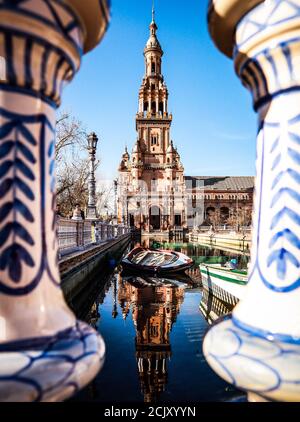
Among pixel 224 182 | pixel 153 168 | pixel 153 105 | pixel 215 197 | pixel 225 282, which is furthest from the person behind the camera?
pixel 224 182

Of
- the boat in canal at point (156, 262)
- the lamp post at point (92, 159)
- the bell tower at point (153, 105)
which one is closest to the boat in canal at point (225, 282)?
the boat in canal at point (156, 262)

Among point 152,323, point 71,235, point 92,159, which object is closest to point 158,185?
point 92,159

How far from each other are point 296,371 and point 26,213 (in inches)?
32.5

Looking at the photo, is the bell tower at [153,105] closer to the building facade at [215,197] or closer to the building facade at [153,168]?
the building facade at [153,168]

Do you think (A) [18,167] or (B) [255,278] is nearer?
(A) [18,167]

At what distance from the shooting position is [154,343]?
7.80 meters

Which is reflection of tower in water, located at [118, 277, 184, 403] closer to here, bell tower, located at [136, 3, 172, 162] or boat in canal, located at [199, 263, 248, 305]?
boat in canal, located at [199, 263, 248, 305]

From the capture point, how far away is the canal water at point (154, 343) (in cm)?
543

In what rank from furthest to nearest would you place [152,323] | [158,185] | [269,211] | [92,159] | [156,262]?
1. [158,185]
2. [156,262]
3. [92,159]
4. [152,323]
5. [269,211]

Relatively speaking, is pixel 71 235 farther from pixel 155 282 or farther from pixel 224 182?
pixel 224 182

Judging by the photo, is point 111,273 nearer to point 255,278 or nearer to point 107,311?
point 107,311

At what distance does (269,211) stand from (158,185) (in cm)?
6823
